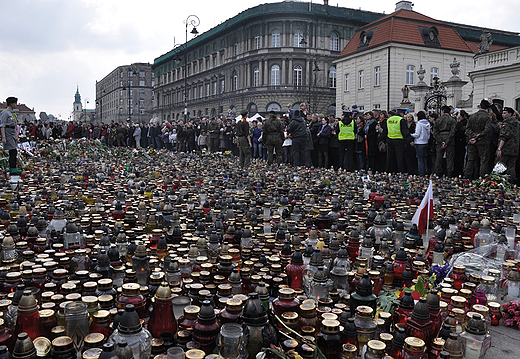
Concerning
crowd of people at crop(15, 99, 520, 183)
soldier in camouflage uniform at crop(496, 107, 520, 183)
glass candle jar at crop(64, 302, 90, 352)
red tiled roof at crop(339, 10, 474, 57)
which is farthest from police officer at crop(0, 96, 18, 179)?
red tiled roof at crop(339, 10, 474, 57)

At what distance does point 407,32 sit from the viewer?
4297 centimetres

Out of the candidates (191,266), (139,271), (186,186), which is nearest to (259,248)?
(191,266)

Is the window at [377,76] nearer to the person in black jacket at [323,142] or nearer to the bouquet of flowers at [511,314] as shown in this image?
the person in black jacket at [323,142]

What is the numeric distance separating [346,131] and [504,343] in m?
12.6

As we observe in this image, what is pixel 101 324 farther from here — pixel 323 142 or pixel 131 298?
pixel 323 142

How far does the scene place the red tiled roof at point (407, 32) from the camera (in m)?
42.3

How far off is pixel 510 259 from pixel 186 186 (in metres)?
6.75

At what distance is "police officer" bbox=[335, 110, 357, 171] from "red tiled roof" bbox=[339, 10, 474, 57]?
1157 inches

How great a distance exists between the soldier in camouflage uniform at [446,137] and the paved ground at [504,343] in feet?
33.8

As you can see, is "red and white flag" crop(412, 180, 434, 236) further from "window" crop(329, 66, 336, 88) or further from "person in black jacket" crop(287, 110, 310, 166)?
"window" crop(329, 66, 336, 88)

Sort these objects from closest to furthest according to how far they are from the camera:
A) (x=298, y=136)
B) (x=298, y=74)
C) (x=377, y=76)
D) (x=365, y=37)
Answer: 1. (x=298, y=136)
2. (x=377, y=76)
3. (x=365, y=37)
4. (x=298, y=74)

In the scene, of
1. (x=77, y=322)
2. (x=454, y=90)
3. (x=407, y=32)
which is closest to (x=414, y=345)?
(x=77, y=322)

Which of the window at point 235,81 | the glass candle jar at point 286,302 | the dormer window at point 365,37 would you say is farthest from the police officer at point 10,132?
the window at point 235,81

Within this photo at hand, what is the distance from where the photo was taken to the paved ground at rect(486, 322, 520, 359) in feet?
10.6
